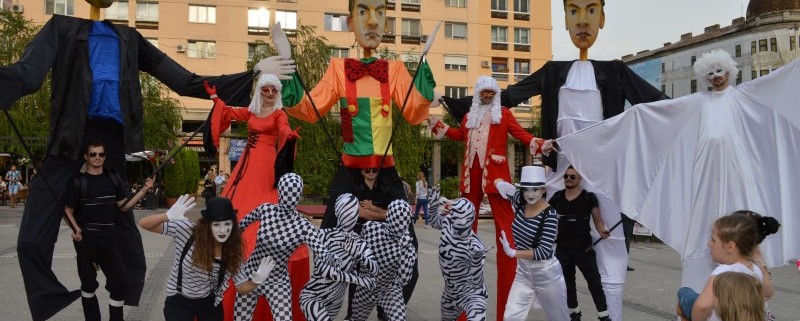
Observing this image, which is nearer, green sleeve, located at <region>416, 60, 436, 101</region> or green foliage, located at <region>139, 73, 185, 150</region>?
green sleeve, located at <region>416, 60, 436, 101</region>

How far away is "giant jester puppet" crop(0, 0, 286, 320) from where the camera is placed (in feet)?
15.0

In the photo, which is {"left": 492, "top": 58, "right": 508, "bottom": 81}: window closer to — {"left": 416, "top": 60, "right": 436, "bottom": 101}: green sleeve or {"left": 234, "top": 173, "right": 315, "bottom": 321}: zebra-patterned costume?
{"left": 416, "top": 60, "right": 436, "bottom": 101}: green sleeve

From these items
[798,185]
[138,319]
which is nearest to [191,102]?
[138,319]

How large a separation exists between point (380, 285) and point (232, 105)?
1.95 m

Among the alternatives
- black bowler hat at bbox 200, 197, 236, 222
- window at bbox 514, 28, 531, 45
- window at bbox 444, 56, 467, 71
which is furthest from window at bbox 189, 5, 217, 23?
black bowler hat at bbox 200, 197, 236, 222

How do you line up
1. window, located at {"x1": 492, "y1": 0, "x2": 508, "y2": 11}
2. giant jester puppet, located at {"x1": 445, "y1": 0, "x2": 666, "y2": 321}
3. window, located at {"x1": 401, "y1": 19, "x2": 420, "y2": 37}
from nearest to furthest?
giant jester puppet, located at {"x1": 445, "y1": 0, "x2": 666, "y2": 321}
window, located at {"x1": 401, "y1": 19, "x2": 420, "y2": 37}
window, located at {"x1": 492, "y1": 0, "x2": 508, "y2": 11}

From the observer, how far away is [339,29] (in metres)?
36.0

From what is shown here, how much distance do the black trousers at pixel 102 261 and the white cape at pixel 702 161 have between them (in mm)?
3296

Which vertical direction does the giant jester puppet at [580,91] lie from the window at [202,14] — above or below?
below

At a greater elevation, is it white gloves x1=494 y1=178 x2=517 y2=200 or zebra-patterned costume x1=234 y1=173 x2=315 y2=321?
white gloves x1=494 y1=178 x2=517 y2=200

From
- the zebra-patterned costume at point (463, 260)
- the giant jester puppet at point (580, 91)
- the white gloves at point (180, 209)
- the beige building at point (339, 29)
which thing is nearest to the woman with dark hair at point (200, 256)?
the white gloves at point (180, 209)

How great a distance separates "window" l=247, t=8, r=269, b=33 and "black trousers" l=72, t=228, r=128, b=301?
30.8 m

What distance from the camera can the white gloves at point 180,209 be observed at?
4285 millimetres

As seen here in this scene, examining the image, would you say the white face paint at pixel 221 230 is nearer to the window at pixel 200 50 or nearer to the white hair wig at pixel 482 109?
the white hair wig at pixel 482 109
